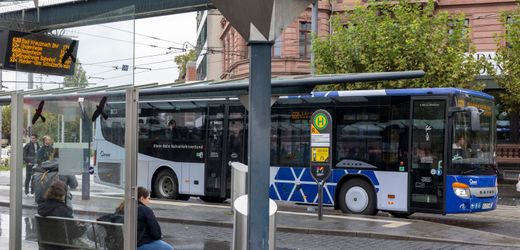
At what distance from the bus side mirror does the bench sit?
10.8m

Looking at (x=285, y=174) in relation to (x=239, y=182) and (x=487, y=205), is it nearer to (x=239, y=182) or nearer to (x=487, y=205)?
(x=487, y=205)

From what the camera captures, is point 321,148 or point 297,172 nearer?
point 321,148

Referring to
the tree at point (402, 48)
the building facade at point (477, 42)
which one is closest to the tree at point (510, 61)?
the building facade at point (477, 42)

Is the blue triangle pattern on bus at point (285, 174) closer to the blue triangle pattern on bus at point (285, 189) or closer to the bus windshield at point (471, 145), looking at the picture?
the blue triangle pattern on bus at point (285, 189)

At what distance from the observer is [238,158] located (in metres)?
17.7

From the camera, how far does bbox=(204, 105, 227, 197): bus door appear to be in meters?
18.0

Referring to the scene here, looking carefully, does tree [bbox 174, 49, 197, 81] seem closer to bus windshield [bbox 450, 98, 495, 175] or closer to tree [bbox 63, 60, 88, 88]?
bus windshield [bbox 450, 98, 495, 175]

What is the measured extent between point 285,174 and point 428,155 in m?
3.62

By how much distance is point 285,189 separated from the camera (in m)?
16.7

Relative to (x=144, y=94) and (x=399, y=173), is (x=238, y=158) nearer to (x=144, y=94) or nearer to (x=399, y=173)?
(x=399, y=173)

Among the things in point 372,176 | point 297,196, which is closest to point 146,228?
point 372,176

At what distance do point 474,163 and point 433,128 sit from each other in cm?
123

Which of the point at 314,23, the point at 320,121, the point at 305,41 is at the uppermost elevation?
the point at 305,41

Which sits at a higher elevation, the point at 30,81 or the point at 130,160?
the point at 30,81
